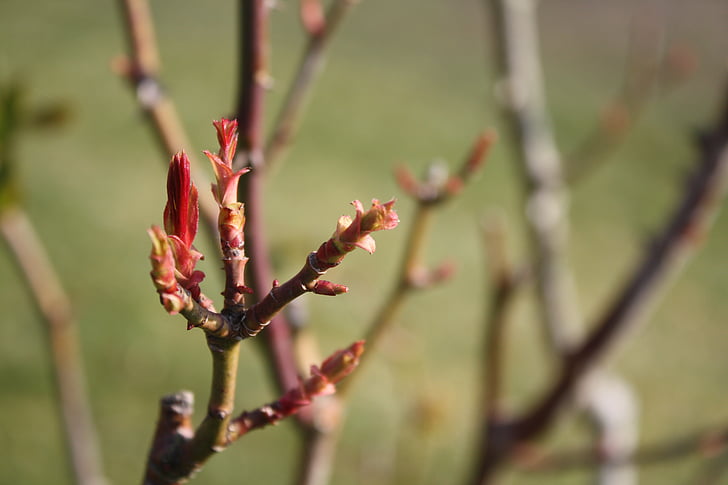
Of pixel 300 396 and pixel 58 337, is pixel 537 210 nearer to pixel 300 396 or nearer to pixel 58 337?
pixel 58 337

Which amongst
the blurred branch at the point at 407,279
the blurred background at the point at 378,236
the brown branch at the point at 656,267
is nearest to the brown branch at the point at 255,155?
the blurred branch at the point at 407,279

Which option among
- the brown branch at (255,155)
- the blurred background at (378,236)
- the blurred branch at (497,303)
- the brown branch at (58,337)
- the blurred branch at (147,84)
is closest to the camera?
the brown branch at (255,155)

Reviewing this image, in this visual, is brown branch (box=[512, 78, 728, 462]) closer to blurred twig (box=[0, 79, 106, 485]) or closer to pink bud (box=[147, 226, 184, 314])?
blurred twig (box=[0, 79, 106, 485])

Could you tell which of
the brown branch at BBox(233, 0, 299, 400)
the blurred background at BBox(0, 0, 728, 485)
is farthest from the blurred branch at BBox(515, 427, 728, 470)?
the brown branch at BBox(233, 0, 299, 400)

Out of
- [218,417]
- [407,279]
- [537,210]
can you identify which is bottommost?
[218,417]

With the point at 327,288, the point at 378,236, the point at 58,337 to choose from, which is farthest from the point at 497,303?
the point at 378,236

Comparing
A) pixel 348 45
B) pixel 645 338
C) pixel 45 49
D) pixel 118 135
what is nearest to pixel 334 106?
pixel 348 45

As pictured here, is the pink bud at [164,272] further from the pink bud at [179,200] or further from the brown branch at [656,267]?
the brown branch at [656,267]

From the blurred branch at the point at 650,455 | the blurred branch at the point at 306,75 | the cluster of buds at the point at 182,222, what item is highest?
the blurred branch at the point at 306,75

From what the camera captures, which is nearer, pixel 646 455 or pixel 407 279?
pixel 407 279
